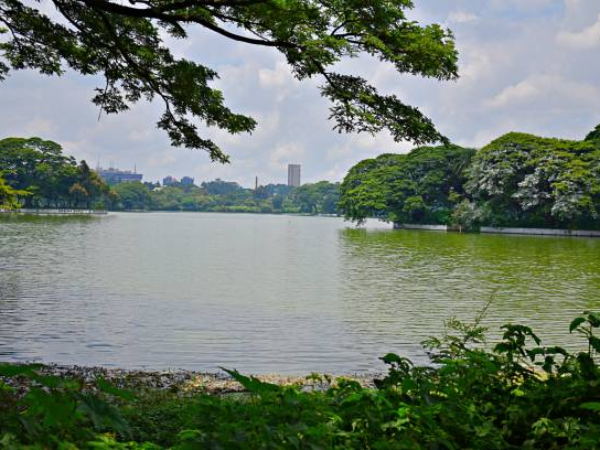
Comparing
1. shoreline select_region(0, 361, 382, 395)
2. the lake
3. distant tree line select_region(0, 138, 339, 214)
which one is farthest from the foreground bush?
distant tree line select_region(0, 138, 339, 214)

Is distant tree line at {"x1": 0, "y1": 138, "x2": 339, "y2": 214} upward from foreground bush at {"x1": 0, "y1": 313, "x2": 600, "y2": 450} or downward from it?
upward

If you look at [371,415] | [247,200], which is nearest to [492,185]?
[371,415]

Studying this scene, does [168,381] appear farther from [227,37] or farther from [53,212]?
[53,212]

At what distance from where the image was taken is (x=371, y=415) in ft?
7.56

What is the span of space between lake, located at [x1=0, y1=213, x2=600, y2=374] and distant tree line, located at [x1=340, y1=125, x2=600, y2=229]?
22.9 m

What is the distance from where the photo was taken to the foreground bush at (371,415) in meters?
1.79

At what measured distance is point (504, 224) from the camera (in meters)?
51.8

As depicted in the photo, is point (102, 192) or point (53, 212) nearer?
point (53, 212)

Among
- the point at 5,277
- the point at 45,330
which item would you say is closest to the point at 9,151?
the point at 5,277

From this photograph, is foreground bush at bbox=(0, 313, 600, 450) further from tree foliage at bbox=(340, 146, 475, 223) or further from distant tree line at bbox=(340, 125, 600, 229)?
tree foliage at bbox=(340, 146, 475, 223)

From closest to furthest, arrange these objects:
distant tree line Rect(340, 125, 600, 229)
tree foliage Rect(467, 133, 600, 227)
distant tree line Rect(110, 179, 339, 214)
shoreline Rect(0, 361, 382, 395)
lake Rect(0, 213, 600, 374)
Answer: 1. shoreline Rect(0, 361, 382, 395)
2. lake Rect(0, 213, 600, 374)
3. tree foliage Rect(467, 133, 600, 227)
4. distant tree line Rect(340, 125, 600, 229)
5. distant tree line Rect(110, 179, 339, 214)

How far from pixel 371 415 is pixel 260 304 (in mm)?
10835

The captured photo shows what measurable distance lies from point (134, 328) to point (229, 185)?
17169 centimetres

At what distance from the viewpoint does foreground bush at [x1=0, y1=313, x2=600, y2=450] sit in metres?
1.79
